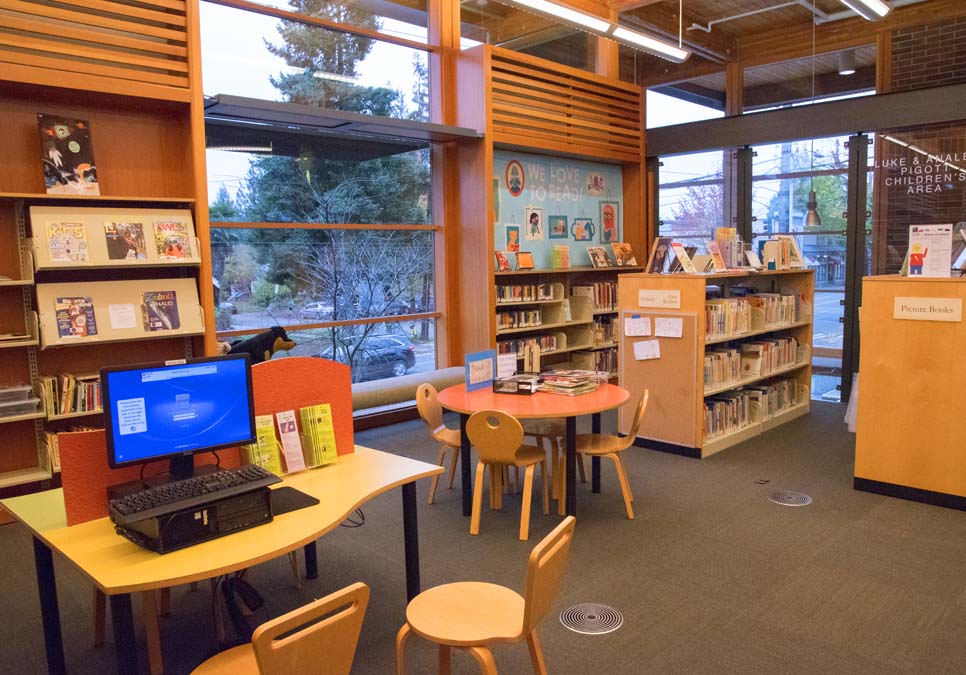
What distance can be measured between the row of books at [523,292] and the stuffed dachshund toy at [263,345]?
264cm

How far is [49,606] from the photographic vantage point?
104 inches

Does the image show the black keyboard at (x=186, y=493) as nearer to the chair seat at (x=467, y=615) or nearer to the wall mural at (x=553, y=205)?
the chair seat at (x=467, y=615)

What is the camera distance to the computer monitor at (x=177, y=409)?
7.82ft

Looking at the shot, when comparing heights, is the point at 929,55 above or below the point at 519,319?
above

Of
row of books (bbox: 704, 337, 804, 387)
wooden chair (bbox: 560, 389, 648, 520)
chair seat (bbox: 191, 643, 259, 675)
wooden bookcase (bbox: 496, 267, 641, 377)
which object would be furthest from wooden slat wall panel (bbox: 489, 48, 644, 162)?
chair seat (bbox: 191, 643, 259, 675)

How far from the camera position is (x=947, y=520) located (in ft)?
14.0

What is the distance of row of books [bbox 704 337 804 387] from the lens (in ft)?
19.0

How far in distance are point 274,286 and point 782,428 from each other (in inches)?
186

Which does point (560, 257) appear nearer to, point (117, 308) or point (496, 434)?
point (496, 434)

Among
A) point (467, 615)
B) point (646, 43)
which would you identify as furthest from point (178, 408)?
point (646, 43)

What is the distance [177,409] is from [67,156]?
118 inches

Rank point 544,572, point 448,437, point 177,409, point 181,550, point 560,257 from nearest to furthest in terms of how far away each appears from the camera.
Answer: point 544,572 < point 181,550 < point 177,409 < point 448,437 < point 560,257

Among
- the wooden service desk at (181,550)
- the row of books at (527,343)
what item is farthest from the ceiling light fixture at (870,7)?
the wooden service desk at (181,550)

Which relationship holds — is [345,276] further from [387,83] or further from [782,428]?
[782,428]
